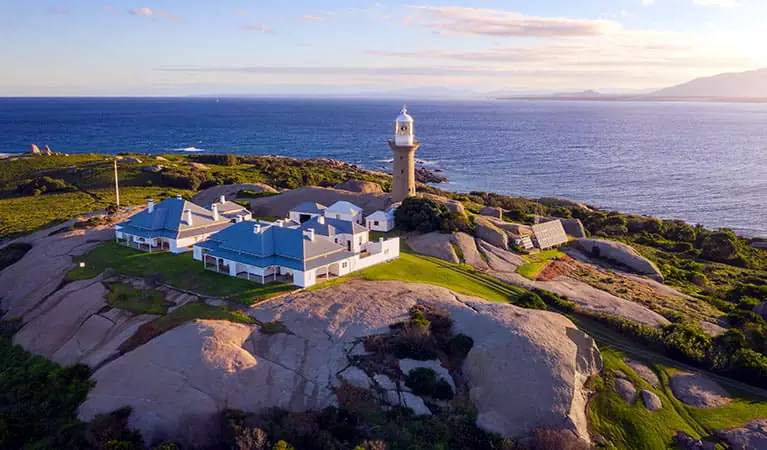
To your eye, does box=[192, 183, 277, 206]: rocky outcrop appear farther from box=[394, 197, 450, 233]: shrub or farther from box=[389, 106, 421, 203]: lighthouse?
box=[394, 197, 450, 233]: shrub

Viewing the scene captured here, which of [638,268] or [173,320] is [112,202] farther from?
[638,268]

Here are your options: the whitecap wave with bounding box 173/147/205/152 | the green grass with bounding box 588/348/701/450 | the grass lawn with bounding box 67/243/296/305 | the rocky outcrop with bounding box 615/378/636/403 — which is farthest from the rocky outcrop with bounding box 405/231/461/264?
the whitecap wave with bounding box 173/147/205/152

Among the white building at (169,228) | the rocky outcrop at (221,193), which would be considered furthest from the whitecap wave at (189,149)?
the white building at (169,228)

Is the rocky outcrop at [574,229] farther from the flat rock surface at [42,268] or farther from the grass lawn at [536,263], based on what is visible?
the flat rock surface at [42,268]

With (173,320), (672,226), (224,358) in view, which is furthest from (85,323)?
(672,226)

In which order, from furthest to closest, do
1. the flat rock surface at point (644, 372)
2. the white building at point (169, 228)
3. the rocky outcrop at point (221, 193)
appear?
the rocky outcrop at point (221, 193), the white building at point (169, 228), the flat rock surface at point (644, 372)

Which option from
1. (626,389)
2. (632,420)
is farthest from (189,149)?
(632,420)
